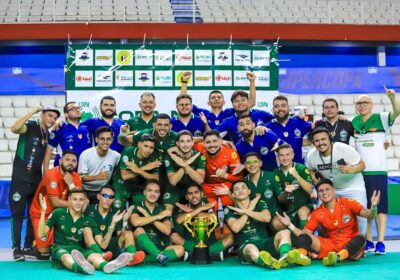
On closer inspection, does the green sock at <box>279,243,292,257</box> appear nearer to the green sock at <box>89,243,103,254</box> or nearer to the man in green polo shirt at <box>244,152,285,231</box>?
the man in green polo shirt at <box>244,152,285,231</box>

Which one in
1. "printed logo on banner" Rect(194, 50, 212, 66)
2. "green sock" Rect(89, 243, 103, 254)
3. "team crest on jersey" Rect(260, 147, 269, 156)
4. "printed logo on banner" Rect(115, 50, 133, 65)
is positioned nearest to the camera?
"green sock" Rect(89, 243, 103, 254)

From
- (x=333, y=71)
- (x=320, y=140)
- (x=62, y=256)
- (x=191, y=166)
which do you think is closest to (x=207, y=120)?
(x=191, y=166)

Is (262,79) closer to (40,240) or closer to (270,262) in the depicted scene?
(270,262)

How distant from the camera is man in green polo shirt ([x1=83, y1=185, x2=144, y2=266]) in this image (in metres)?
6.40

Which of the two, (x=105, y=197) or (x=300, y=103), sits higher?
(x=300, y=103)

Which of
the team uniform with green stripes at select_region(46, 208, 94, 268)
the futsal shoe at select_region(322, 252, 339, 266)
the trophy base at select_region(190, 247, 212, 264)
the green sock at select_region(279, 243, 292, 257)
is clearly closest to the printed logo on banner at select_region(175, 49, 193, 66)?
the team uniform with green stripes at select_region(46, 208, 94, 268)

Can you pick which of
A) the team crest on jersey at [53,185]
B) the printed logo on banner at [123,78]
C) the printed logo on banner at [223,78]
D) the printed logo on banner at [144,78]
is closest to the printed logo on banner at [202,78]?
the printed logo on banner at [223,78]

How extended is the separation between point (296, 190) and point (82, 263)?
107 inches

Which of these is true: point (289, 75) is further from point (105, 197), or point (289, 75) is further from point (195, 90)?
point (105, 197)

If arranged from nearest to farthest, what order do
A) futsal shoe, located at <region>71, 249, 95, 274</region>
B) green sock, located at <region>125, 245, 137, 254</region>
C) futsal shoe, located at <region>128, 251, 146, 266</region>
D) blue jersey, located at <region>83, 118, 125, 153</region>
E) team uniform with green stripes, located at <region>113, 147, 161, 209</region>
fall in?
futsal shoe, located at <region>71, 249, 95, 274</region>, futsal shoe, located at <region>128, 251, 146, 266</region>, green sock, located at <region>125, 245, 137, 254</region>, team uniform with green stripes, located at <region>113, 147, 161, 209</region>, blue jersey, located at <region>83, 118, 125, 153</region>

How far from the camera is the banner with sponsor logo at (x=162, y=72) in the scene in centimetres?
912

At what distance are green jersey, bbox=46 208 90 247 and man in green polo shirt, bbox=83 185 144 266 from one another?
8cm

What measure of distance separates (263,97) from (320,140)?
272cm

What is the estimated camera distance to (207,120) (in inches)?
312
